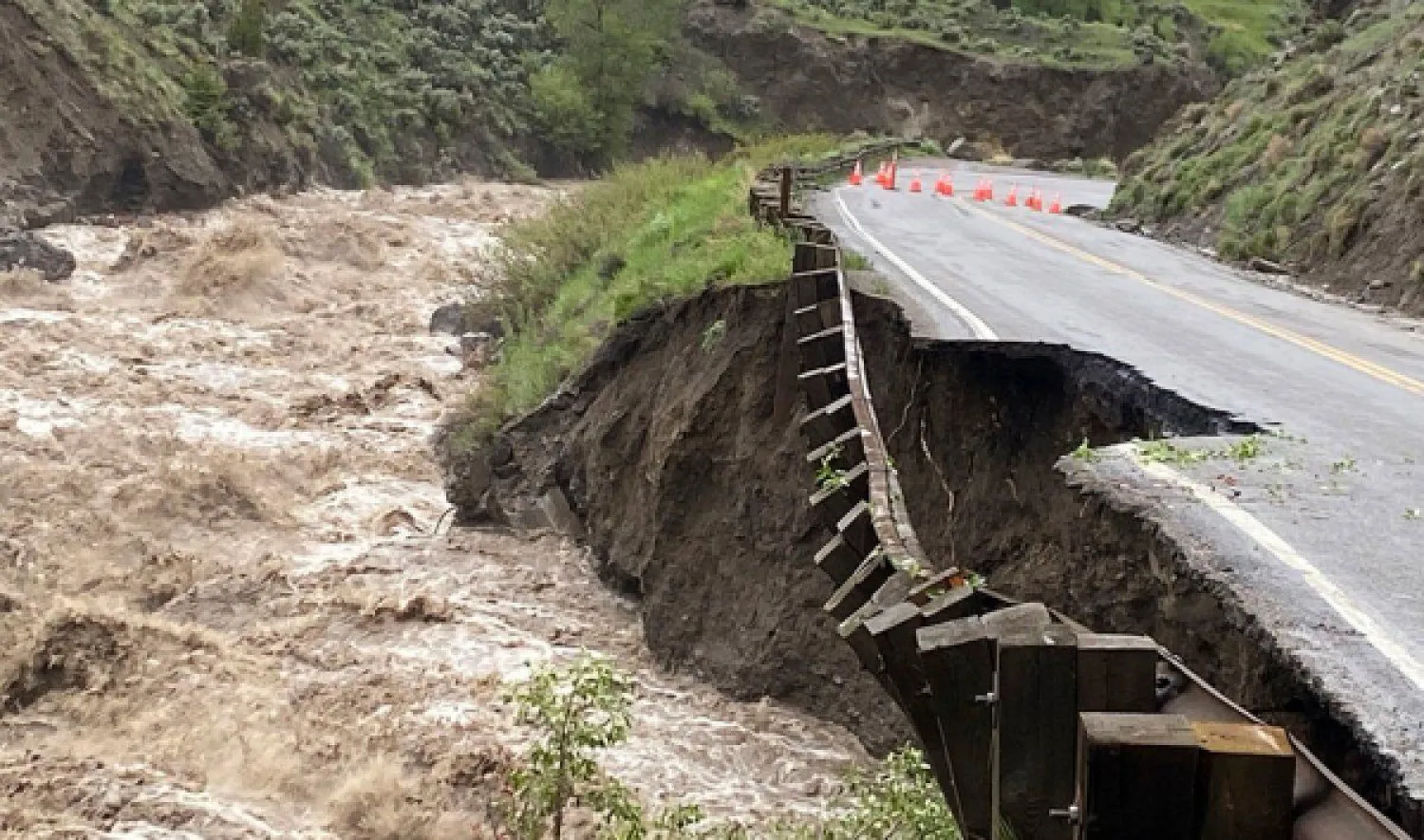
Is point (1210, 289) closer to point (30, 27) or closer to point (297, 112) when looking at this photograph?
point (30, 27)

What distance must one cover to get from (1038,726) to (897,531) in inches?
78.9

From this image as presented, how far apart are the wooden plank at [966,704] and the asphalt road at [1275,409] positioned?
3.81 ft

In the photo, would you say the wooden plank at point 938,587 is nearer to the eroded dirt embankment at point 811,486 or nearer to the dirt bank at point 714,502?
the eroded dirt embankment at point 811,486

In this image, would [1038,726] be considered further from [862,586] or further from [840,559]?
[840,559]

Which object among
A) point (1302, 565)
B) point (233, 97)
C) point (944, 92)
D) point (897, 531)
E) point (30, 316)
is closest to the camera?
point (897, 531)

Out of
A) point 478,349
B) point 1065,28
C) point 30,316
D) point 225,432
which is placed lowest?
point 225,432

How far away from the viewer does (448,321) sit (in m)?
24.6

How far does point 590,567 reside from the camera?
14617 mm

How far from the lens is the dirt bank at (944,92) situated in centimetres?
5934

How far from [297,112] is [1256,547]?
37.1m

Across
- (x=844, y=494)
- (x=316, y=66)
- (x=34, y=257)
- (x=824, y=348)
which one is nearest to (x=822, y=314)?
(x=824, y=348)

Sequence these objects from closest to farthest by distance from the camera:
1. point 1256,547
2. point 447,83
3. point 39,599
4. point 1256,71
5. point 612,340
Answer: point 1256,547
point 39,599
point 612,340
point 1256,71
point 447,83

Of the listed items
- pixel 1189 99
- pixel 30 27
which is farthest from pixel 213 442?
pixel 1189 99

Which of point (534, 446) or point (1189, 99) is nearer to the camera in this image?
point (534, 446)
